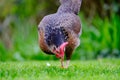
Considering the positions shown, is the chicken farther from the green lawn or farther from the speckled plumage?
the green lawn

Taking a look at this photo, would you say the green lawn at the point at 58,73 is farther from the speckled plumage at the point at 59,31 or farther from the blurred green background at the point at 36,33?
the blurred green background at the point at 36,33

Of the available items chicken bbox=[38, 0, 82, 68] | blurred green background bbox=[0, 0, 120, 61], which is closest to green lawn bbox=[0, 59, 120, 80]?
chicken bbox=[38, 0, 82, 68]

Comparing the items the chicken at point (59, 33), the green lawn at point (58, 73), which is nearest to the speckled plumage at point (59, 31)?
the chicken at point (59, 33)

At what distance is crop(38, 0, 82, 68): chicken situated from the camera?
7.82 metres

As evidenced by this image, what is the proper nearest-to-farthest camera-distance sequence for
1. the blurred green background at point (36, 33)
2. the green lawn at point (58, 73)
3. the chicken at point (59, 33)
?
1. the green lawn at point (58, 73)
2. the chicken at point (59, 33)
3. the blurred green background at point (36, 33)

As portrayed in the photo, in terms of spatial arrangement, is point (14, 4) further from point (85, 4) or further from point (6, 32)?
point (85, 4)

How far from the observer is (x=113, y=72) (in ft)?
25.9

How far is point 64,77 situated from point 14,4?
964 centimetres

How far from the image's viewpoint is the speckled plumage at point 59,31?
788 centimetres

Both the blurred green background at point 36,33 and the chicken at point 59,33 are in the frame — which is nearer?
the chicken at point 59,33

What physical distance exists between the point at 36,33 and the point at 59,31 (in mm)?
7743

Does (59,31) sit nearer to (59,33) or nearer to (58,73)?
(59,33)

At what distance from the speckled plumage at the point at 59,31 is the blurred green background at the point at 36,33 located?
18.1ft

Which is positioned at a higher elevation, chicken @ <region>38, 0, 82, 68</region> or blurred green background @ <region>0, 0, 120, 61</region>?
chicken @ <region>38, 0, 82, 68</region>
